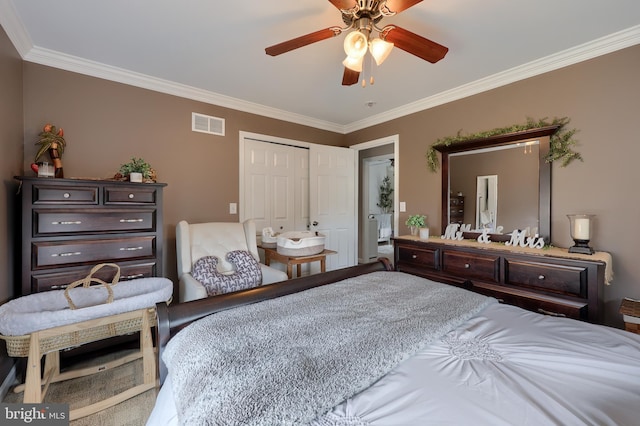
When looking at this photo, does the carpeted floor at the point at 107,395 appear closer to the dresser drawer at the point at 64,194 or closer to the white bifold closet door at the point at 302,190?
the dresser drawer at the point at 64,194

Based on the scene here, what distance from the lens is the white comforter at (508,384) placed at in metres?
0.69

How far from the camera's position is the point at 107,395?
1.78 m

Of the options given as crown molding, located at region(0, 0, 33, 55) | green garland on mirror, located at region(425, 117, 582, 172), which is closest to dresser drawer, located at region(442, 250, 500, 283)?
green garland on mirror, located at region(425, 117, 582, 172)

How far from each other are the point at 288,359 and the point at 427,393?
0.43 metres

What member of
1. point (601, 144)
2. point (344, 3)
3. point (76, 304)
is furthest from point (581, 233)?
point (76, 304)

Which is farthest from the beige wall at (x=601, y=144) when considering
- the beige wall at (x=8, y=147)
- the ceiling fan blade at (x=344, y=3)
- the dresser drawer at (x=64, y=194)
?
the beige wall at (x=8, y=147)

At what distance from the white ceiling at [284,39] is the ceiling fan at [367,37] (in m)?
0.29

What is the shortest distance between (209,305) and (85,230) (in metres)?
1.51

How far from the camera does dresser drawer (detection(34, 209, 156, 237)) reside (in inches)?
76.2

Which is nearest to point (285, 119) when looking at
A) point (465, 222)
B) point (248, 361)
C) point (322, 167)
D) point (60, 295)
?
point (322, 167)

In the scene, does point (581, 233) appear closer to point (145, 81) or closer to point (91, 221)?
point (91, 221)

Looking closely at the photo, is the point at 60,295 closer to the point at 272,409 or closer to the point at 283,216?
the point at 272,409

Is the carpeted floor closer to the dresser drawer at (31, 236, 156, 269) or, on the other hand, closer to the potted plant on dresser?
the dresser drawer at (31, 236, 156, 269)

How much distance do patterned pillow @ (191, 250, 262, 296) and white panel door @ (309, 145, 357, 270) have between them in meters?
1.40
